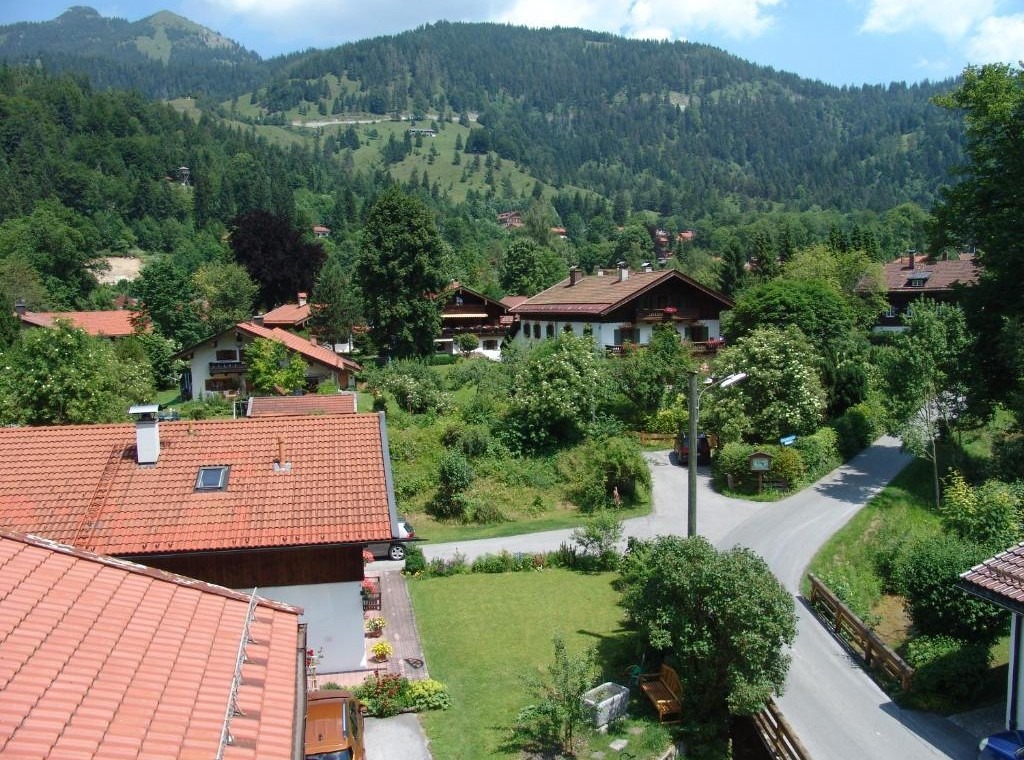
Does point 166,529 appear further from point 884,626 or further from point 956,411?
point 956,411

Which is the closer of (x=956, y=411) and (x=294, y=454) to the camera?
(x=294, y=454)

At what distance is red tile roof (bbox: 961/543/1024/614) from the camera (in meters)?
12.1

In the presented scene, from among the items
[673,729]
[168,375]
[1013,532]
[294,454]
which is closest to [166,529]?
[294,454]

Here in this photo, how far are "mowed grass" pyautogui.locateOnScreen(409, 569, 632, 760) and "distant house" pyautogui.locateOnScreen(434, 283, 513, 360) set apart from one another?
36.2 m

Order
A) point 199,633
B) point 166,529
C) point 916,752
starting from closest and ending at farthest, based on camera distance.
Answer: point 199,633, point 916,752, point 166,529

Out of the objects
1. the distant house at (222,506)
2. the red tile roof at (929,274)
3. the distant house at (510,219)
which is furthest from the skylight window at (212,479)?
the distant house at (510,219)

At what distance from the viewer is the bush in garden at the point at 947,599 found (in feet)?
54.5

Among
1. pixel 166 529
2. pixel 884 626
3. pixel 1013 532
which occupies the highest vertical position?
pixel 166 529

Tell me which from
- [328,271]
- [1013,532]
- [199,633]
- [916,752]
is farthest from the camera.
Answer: [328,271]

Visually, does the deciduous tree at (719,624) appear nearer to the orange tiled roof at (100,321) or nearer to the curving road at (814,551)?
the curving road at (814,551)

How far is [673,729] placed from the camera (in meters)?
14.5

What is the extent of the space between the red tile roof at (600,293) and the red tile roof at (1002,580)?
33626 mm

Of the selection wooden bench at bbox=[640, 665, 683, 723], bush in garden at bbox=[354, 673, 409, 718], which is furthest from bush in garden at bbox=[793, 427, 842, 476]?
bush in garden at bbox=[354, 673, 409, 718]

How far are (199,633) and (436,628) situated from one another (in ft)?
34.4
